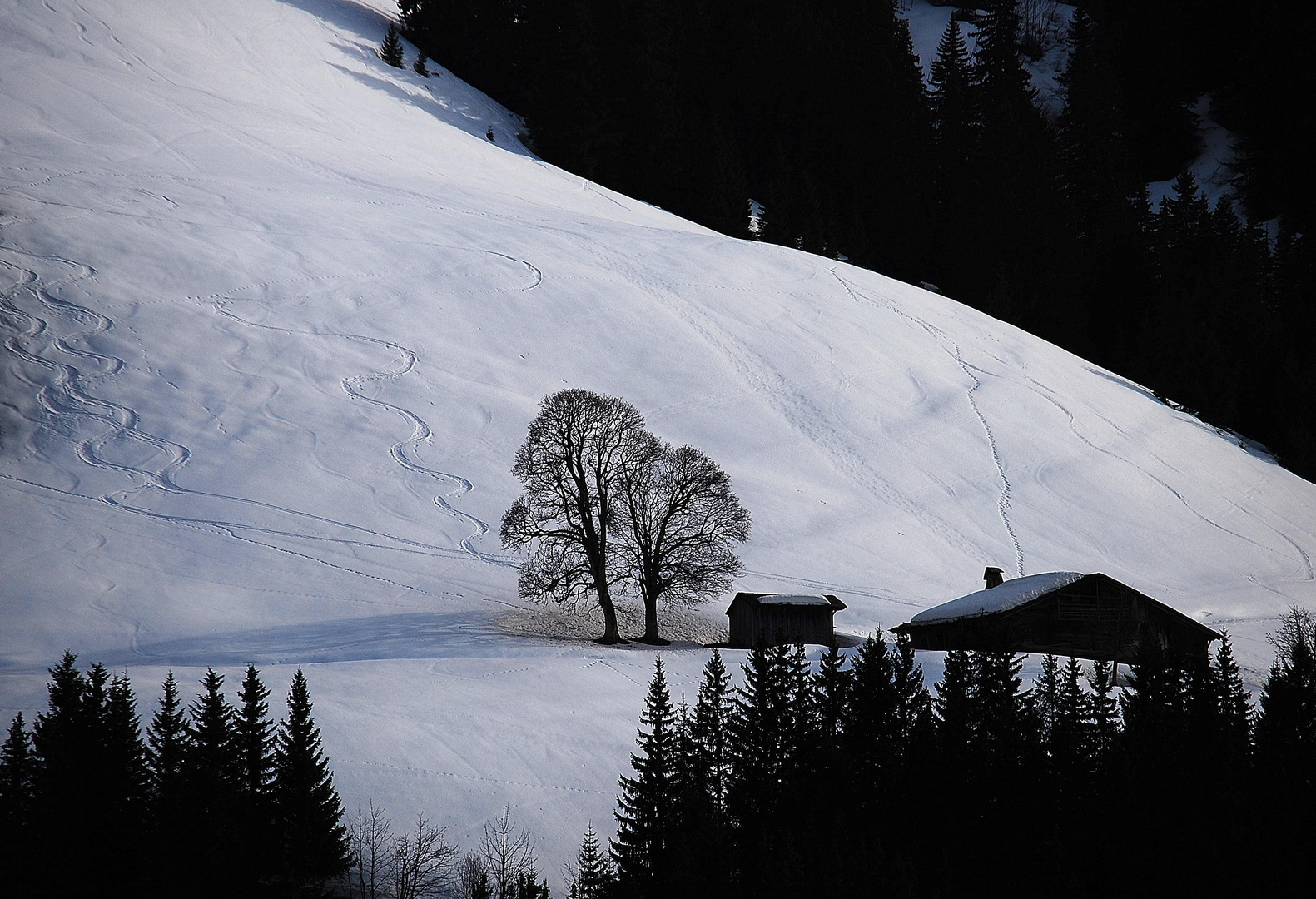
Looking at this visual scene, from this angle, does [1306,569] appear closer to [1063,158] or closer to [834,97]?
[1063,158]

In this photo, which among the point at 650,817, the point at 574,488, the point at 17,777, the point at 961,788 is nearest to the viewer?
the point at 17,777

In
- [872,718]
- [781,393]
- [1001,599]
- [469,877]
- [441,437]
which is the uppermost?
[781,393]

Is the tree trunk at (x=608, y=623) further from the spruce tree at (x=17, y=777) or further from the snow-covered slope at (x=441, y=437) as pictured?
the spruce tree at (x=17, y=777)

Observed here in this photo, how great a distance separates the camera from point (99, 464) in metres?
39.0

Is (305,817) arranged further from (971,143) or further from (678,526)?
(971,143)

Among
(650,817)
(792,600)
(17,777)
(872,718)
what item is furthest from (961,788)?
(17,777)

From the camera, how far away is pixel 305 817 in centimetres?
1795

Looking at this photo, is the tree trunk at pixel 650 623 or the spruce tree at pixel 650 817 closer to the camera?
the spruce tree at pixel 650 817

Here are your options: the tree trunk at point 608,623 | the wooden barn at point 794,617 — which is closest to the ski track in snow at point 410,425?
the tree trunk at point 608,623

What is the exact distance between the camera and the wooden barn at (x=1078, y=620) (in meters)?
30.1

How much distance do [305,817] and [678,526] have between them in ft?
60.6

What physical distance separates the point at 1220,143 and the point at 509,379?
92.7 metres

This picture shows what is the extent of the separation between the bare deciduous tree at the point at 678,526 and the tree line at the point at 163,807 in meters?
14.2

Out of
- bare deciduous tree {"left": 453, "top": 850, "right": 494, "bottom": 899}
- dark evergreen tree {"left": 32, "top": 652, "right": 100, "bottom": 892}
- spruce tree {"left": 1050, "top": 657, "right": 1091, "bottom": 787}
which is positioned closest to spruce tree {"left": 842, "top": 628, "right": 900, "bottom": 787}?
spruce tree {"left": 1050, "top": 657, "right": 1091, "bottom": 787}
